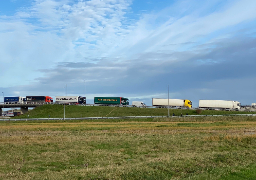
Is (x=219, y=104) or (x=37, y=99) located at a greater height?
(x=37, y=99)

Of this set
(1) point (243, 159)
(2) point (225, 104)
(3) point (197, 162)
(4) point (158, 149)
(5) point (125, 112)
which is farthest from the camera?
(2) point (225, 104)

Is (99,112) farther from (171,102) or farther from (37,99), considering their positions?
(37,99)

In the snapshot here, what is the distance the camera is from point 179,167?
14859mm

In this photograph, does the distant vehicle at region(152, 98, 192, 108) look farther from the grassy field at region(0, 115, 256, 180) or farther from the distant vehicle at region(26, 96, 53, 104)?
the grassy field at region(0, 115, 256, 180)

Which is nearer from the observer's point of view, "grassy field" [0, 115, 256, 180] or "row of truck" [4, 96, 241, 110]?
"grassy field" [0, 115, 256, 180]

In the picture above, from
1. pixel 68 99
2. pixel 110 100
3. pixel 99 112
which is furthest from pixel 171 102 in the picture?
pixel 68 99

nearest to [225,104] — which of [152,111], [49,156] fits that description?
[152,111]

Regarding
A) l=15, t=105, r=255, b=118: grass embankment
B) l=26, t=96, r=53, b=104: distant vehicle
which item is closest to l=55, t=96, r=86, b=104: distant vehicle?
l=26, t=96, r=53, b=104: distant vehicle

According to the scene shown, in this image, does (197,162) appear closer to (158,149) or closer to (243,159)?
(243,159)

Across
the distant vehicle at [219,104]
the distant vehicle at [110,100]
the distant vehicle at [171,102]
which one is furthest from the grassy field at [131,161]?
the distant vehicle at [110,100]

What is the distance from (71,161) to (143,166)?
18.6ft

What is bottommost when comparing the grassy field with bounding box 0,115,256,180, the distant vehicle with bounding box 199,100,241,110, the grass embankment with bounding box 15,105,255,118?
the grassy field with bounding box 0,115,256,180

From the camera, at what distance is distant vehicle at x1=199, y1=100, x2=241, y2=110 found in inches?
4173

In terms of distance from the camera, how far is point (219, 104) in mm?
106812
